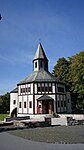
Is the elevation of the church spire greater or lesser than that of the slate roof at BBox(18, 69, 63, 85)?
greater

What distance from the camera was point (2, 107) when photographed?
176 ft

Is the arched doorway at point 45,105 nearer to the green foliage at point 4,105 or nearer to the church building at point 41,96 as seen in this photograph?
the church building at point 41,96

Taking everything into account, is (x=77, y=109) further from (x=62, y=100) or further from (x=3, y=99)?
(x=3, y=99)

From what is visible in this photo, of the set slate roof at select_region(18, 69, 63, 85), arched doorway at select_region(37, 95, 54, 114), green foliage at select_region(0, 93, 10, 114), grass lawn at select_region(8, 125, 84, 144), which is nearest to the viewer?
grass lawn at select_region(8, 125, 84, 144)

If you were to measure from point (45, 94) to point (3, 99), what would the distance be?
20.9 meters

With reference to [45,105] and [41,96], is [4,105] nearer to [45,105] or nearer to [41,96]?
[41,96]

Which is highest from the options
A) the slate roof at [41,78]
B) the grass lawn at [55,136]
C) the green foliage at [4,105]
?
the slate roof at [41,78]

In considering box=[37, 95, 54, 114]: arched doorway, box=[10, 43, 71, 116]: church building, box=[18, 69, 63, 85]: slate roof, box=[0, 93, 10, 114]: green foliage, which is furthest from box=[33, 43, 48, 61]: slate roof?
box=[0, 93, 10, 114]: green foliage

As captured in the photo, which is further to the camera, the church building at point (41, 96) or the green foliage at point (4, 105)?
the green foliage at point (4, 105)

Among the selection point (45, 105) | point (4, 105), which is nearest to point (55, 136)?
point (45, 105)

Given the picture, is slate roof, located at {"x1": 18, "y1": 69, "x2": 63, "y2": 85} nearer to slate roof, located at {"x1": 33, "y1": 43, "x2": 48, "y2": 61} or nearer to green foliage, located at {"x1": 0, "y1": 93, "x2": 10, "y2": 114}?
slate roof, located at {"x1": 33, "y1": 43, "x2": 48, "y2": 61}

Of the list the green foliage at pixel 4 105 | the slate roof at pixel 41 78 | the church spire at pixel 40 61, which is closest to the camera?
the slate roof at pixel 41 78

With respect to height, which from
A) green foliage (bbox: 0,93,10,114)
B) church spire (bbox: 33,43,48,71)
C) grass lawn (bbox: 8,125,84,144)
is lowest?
grass lawn (bbox: 8,125,84,144)

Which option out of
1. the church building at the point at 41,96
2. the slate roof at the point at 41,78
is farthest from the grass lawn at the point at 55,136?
the slate roof at the point at 41,78
